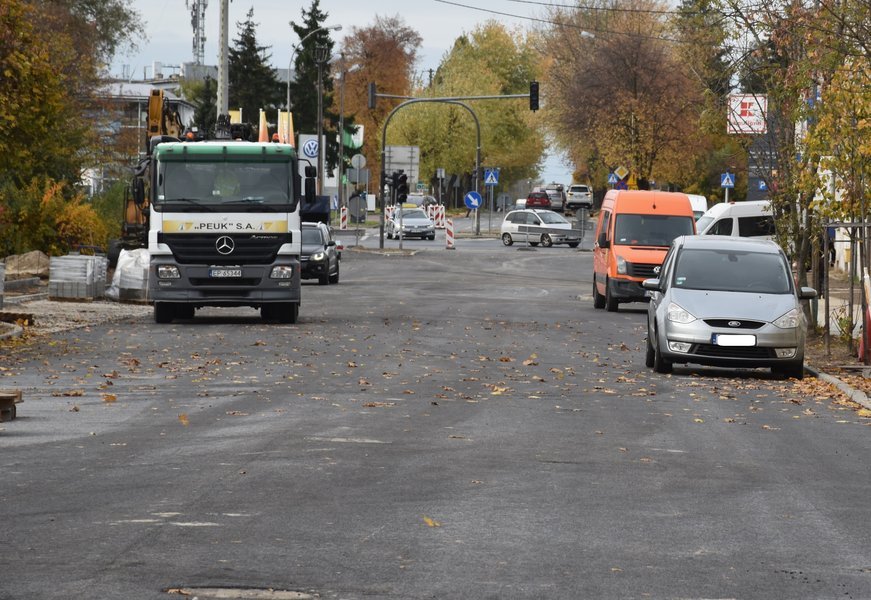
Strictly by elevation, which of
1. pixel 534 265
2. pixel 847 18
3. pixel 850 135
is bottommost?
pixel 534 265

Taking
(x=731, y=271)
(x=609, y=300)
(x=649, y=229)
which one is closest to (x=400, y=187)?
(x=649, y=229)

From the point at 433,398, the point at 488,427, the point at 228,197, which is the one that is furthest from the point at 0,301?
the point at 488,427

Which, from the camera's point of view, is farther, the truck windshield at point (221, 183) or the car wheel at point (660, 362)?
the truck windshield at point (221, 183)

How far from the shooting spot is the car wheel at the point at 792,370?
20.2 metres

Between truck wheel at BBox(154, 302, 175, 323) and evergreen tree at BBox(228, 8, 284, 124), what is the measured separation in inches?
3512

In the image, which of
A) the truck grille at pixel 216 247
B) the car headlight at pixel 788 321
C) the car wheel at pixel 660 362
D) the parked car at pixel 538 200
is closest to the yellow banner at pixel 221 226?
the truck grille at pixel 216 247

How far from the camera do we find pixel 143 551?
313 inches

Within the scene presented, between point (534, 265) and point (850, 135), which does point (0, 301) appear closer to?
point (850, 135)

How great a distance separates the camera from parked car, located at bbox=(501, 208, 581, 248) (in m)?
73.9

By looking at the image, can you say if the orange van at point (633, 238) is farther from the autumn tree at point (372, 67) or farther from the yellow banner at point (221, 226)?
the autumn tree at point (372, 67)

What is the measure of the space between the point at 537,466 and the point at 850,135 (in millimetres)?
13277

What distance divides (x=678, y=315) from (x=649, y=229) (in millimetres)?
15065

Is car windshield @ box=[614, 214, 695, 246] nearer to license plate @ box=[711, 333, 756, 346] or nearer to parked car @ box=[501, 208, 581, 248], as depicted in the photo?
license plate @ box=[711, 333, 756, 346]

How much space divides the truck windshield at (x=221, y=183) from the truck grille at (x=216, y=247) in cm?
54
